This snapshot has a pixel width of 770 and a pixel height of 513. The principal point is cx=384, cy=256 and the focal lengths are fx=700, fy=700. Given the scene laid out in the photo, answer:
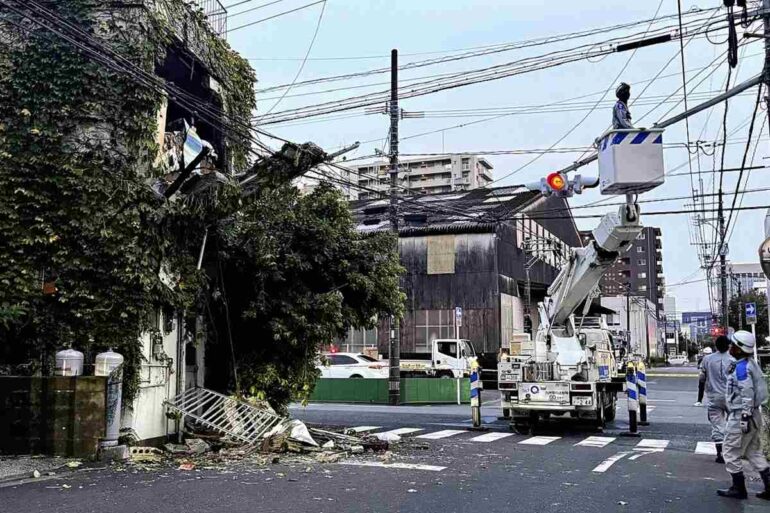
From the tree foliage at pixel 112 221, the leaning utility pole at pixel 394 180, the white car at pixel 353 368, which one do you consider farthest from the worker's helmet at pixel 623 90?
the white car at pixel 353 368

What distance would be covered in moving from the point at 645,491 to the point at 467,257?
27442 millimetres

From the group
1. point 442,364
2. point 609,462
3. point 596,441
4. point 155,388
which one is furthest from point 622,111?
point 442,364

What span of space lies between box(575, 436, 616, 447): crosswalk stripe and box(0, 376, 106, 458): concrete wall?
9125 mm

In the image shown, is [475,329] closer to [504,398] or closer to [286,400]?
[504,398]

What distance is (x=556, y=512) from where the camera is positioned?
7.69 meters

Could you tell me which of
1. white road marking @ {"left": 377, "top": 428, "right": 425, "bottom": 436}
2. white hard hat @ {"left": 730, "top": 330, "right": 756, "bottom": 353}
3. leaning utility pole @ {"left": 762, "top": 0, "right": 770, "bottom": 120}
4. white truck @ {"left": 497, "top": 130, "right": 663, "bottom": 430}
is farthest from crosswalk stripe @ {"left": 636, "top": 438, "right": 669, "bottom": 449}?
leaning utility pole @ {"left": 762, "top": 0, "right": 770, "bottom": 120}

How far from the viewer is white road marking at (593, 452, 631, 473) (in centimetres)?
1078

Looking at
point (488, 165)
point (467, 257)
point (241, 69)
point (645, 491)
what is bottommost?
point (645, 491)

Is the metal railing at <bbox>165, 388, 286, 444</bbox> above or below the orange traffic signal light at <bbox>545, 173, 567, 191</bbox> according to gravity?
below

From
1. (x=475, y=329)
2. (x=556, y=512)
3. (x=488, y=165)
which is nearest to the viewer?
(x=556, y=512)

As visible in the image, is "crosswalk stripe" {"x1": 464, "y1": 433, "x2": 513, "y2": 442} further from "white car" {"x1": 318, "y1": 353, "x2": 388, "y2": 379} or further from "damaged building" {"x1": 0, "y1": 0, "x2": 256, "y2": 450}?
"white car" {"x1": 318, "y1": 353, "x2": 388, "y2": 379}

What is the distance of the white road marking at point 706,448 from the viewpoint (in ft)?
42.7

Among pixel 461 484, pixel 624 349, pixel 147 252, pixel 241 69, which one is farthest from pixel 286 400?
pixel 624 349

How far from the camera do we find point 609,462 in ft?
37.9
